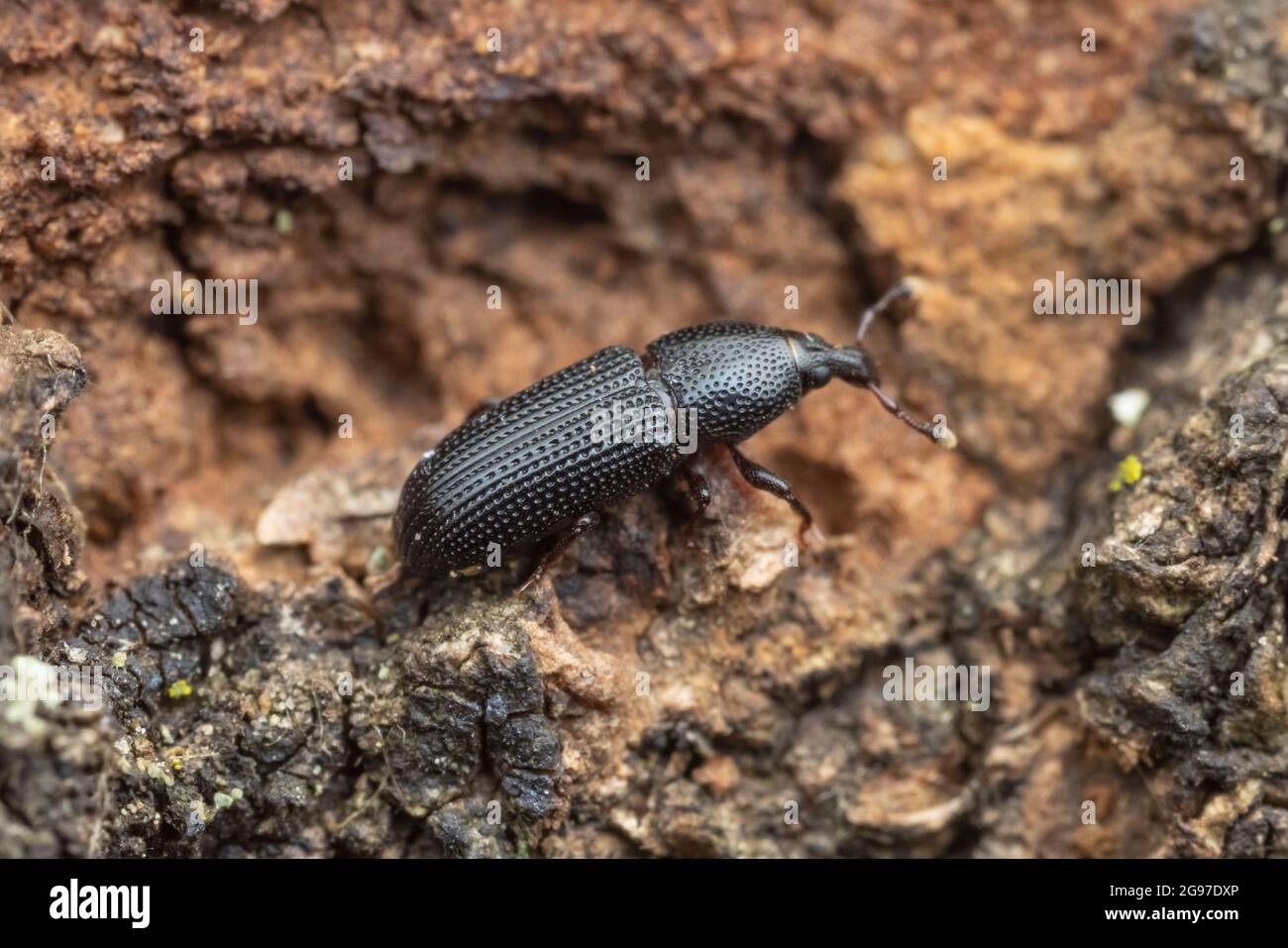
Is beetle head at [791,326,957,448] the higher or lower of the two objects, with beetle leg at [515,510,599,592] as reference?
higher

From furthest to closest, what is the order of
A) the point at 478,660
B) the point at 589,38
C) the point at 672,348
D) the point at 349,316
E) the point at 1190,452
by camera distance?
the point at 349,316 < the point at 589,38 < the point at 672,348 < the point at 1190,452 < the point at 478,660

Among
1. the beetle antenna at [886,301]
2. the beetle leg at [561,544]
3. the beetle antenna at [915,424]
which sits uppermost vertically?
the beetle antenna at [886,301]

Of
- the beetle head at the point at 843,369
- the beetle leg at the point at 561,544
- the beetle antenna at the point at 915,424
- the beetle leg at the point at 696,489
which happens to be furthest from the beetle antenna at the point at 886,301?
the beetle leg at the point at 561,544

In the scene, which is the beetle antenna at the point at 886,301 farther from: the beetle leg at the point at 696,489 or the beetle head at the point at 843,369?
the beetle leg at the point at 696,489

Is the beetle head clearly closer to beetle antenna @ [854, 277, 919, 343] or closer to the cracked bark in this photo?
beetle antenna @ [854, 277, 919, 343]

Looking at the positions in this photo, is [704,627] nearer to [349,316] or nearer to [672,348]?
[672,348]

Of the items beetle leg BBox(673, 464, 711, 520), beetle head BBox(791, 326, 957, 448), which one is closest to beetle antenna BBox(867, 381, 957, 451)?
beetle head BBox(791, 326, 957, 448)

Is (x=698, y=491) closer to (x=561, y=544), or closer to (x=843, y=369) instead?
(x=561, y=544)
